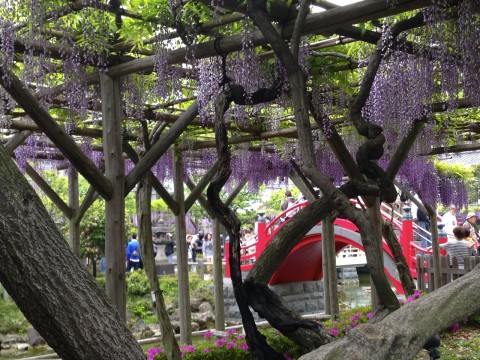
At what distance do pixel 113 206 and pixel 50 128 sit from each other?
708 millimetres

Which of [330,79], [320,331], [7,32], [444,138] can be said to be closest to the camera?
[320,331]

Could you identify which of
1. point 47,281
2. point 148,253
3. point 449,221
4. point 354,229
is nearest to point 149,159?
point 148,253

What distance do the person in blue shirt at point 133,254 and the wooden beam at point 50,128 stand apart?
31.3ft

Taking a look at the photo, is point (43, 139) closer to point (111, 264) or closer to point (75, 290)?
point (111, 264)

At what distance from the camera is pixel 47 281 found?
142 cm

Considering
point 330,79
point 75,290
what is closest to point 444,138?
point 330,79

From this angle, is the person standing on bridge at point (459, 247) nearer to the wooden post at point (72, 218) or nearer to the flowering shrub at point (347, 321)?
the flowering shrub at point (347, 321)

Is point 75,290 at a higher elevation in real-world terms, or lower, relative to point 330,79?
lower

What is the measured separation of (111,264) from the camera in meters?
4.33

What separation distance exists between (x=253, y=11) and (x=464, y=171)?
27.2 ft

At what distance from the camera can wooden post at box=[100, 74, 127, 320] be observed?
14.1 feet

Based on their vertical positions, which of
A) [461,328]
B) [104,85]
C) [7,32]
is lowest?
[461,328]

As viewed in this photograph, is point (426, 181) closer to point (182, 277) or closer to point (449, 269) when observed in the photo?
point (449, 269)

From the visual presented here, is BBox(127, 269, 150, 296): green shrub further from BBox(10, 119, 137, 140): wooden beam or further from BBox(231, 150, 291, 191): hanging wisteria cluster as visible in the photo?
BBox(10, 119, 137, 140): wooden beam
